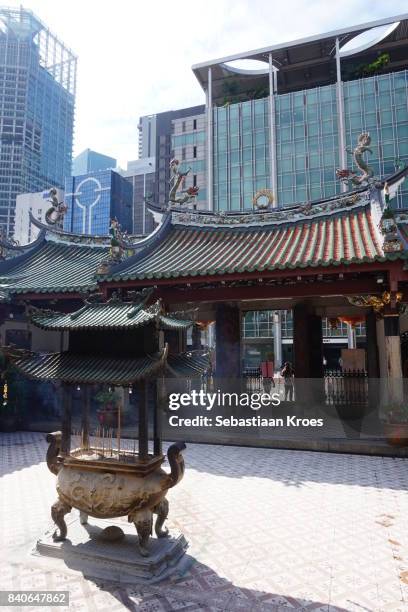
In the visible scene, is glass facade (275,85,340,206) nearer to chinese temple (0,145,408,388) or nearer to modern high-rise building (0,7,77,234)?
chinese temple (0,145,408,388)

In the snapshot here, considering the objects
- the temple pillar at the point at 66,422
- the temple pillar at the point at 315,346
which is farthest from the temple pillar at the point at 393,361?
→ the temple pillar at the point at 66,422

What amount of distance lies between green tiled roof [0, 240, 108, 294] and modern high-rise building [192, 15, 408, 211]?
107 ft

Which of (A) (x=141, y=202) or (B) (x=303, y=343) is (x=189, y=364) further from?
(A) (x=141, y=202)

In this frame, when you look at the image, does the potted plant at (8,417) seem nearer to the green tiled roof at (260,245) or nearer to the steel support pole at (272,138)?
the green tiled roof at (260,245)

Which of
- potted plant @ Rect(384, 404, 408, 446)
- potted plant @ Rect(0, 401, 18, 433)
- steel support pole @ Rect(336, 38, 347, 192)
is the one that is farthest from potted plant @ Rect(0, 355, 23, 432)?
steel support pole @ Rect(336, 38, 347, 192)

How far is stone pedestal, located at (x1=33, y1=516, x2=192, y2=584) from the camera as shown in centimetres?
529

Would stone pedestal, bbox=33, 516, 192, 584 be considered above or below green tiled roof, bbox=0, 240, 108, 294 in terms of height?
below

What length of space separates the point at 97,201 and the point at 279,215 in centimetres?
10455

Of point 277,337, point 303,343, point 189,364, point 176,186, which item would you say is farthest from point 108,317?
point 277,337

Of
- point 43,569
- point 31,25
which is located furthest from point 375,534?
point 31,25

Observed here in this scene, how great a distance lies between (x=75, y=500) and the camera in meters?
5.84

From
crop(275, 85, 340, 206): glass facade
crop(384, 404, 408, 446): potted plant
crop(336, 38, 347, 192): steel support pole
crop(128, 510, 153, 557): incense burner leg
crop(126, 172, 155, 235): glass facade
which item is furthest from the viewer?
crop(126, 172, 155, 235): glass facade

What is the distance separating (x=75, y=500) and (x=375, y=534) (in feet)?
14.4

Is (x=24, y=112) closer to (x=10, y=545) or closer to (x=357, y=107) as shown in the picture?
(x=357, y=107)
